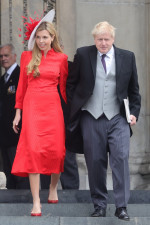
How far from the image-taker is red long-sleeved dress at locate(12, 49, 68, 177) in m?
8.95

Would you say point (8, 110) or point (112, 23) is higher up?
point (112, 23)

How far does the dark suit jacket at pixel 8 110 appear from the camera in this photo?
10.5 meters

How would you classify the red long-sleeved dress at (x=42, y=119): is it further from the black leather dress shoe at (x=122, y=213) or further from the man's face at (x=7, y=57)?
the man's face at (x=7, y=57)

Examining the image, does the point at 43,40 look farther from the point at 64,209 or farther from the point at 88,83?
the point at 64,209

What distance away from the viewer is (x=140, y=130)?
12180 mm

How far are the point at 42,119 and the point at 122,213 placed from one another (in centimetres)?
127

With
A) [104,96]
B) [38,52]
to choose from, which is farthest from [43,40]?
[104,96]

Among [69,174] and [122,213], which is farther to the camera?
[69,174]

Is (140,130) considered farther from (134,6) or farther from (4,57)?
(4,57)

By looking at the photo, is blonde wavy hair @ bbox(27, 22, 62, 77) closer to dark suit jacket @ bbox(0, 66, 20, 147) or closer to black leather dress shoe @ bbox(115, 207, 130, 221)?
dark suit jacket @ bbox(0, 66, 20, 147)

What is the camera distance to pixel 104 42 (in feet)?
28.5

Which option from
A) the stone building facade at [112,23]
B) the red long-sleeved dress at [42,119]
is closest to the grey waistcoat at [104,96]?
the red long-sleeved dress at [42,119]

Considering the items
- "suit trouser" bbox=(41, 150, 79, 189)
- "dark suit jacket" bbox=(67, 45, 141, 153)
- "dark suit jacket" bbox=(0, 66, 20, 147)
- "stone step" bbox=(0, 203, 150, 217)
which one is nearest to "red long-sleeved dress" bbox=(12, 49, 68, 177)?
"dark suit jacket" bbox=(67, 45, 141, 153)

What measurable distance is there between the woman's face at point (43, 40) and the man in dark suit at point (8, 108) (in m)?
1.41
